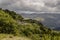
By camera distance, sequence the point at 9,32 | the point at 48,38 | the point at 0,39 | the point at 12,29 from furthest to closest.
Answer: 1. the point at 12,29
2. the point at 9,32
3. the point at 0,39
4. the point at 48,38

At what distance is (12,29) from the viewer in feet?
124

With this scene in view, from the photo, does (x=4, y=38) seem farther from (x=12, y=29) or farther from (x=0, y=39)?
(x=12, y=29)

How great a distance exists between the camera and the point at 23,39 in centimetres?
2948

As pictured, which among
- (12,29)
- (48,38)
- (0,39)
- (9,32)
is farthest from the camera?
(12,29)

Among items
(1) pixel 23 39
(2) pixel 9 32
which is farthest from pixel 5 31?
(1) pixel 23 39

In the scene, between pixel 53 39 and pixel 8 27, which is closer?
pixel 53 39

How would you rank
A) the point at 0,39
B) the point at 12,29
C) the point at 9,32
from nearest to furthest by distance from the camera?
1. the point at 0,39
2. the point at 9,32
3. the point at 12,29

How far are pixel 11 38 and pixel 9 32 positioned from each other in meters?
5.87

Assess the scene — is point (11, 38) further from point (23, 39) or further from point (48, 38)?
point (48, 38)

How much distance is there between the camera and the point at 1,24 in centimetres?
4022

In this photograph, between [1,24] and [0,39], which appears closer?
[0,39]

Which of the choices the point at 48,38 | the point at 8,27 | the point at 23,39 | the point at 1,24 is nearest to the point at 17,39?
the point at 23,39

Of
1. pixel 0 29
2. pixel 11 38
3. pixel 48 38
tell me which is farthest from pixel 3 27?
pixel 48 38

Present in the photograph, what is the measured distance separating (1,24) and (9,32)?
527 cm
